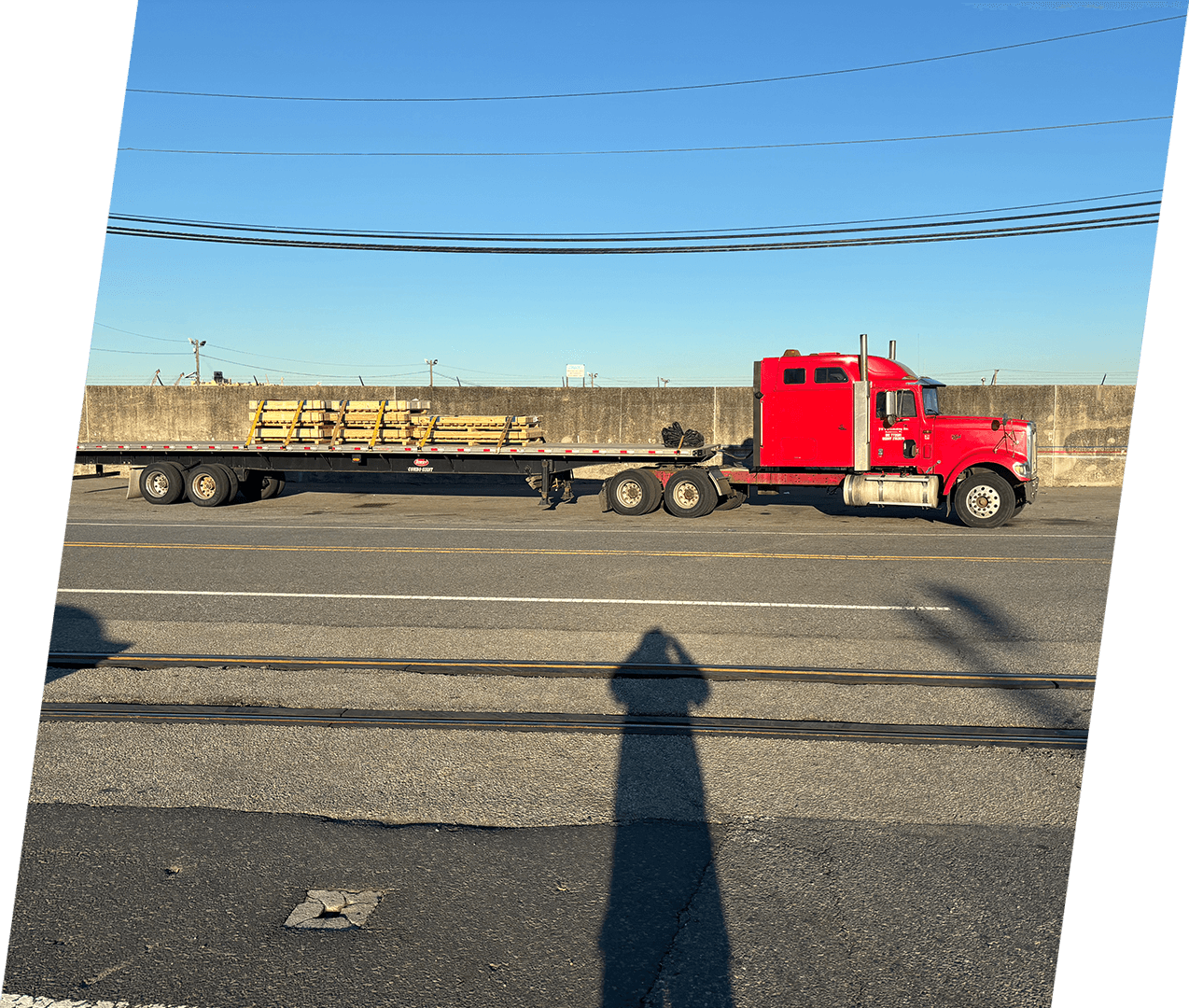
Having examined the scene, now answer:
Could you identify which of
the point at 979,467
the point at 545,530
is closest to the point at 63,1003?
the point at 545,530

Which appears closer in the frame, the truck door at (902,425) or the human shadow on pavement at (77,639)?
the human shadow on pavement at (77,639)

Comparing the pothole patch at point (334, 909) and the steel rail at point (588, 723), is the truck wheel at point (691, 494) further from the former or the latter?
the pothole patch at point (334, 909)

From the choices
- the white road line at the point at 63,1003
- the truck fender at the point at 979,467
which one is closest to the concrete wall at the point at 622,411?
the truck fender at the point at 979,467

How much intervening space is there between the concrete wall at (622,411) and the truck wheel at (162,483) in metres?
3.79

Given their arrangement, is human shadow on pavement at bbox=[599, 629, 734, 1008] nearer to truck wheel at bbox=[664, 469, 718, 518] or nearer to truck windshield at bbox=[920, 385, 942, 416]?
truck wheel at bbox=[664, 469, 718, 518]

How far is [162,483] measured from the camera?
20.6m

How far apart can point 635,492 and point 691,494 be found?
110 centimetres

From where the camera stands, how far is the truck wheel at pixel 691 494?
18406 millimetres

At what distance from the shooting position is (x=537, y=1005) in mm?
2990

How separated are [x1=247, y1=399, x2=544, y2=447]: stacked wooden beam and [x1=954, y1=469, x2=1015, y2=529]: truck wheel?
8.86m

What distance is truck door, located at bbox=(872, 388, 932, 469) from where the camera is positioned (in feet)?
56.5

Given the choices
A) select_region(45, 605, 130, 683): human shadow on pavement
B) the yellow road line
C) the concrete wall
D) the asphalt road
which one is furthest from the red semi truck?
select_region(45, 605, 130, 683): human shadow on pavement

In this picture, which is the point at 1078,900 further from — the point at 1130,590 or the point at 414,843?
the point at 414,843

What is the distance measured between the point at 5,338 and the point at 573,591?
9195 mm
